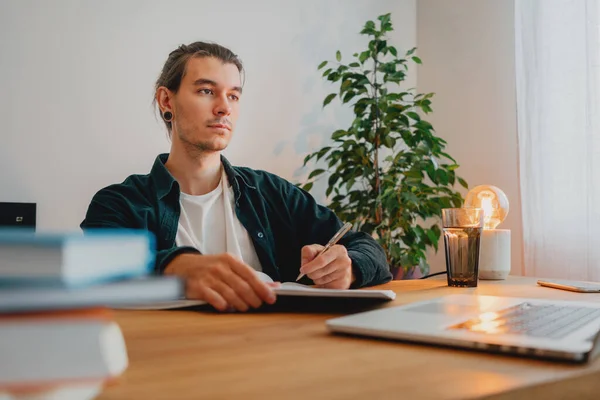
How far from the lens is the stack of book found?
11.1 inches

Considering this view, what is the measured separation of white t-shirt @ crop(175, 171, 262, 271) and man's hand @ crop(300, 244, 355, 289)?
472mm

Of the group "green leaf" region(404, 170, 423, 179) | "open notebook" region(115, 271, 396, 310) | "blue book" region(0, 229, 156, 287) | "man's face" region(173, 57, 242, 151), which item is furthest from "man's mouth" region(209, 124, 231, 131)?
"blue book" region(0, 229, 156, 287)

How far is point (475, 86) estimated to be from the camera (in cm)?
328

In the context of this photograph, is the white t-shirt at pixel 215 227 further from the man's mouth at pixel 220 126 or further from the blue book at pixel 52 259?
the blue book at pixel 52 259

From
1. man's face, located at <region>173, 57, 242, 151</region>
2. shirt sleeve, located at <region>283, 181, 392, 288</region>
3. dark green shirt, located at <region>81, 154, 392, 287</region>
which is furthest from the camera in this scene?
man's face, located at <region>173, 57, 242, 151</region>

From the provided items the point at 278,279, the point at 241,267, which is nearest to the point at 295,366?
the point at 241,267

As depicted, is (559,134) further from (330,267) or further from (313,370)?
(313,370)

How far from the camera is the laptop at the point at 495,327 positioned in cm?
56

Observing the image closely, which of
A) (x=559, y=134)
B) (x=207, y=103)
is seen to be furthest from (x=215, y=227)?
(x=559, y=134)

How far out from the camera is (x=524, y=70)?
2910 mm

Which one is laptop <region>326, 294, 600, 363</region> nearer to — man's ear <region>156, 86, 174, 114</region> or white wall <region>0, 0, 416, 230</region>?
man's ear <region>156, 86, 174, 114</region>

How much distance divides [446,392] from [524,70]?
9.12 feet

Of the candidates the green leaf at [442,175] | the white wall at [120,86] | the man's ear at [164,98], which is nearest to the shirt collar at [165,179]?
the man's ear at [164,98]

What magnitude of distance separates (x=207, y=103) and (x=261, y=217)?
408 millimetres
